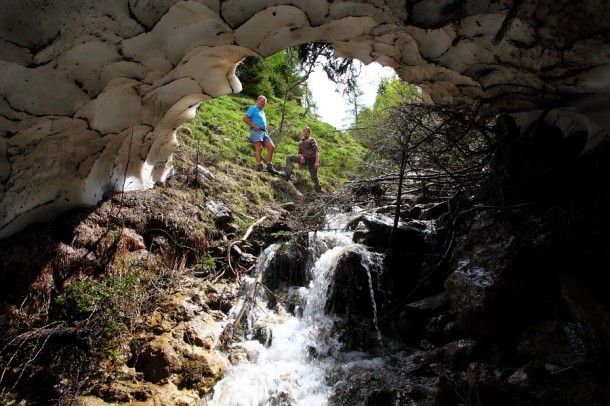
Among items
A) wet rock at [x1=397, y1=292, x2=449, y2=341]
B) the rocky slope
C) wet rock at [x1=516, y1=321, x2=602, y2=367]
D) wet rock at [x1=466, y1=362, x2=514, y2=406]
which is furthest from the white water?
wet rock at [x1=516, y1=321, x2=602, y2=367]

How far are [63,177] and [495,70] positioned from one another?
457 cm

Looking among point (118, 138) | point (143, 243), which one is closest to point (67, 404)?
point (143, 243)

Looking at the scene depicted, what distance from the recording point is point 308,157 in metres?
9.22

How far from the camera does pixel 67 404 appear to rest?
284cm

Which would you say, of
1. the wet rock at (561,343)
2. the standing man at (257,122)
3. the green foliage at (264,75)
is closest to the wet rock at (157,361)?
the wet rock at (561,343)

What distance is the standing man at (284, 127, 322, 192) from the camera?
916cm

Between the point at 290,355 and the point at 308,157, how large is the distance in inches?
227

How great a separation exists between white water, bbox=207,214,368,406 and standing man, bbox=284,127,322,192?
11.7 ft

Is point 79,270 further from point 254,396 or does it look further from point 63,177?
point 254,396

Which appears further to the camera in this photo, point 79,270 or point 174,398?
point 79,270

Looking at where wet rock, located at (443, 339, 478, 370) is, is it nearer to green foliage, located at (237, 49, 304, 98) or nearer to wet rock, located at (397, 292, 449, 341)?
wet rock, located at (397, 292, 449, 341)

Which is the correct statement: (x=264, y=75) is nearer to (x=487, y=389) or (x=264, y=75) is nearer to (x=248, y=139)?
(x=248, y=139)

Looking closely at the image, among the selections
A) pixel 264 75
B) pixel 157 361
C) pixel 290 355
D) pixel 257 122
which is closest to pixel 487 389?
pixel 290 355

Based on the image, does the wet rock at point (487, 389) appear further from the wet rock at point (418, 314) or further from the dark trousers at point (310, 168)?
the dark trousers at point (310, 168)
